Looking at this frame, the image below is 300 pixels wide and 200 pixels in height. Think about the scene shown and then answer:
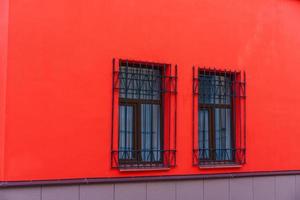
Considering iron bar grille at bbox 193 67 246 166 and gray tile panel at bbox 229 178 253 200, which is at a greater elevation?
iron bar grille at bbox 193 67 246 166

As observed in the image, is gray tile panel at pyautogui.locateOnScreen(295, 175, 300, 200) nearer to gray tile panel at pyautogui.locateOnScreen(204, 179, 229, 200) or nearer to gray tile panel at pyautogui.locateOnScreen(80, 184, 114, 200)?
gray tile panel at pyautogui.locateOnScreen(204, 179, 229, 200)

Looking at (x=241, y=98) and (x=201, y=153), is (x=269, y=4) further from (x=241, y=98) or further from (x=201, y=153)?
(x=201, y=153)

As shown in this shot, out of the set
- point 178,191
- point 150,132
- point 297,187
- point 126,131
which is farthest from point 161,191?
point 297,187

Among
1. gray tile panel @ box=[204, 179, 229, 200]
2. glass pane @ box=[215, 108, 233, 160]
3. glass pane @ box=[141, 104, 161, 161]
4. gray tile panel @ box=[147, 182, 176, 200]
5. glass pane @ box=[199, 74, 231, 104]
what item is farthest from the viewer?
glass pane @ box=[215, 108, 233, 160]

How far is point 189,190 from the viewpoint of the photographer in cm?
830

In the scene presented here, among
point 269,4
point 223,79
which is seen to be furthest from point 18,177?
point 269,4

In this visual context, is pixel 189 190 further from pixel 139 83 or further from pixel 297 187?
pixel 297 187

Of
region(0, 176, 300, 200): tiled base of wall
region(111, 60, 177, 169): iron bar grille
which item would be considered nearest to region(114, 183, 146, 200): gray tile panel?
region(0, 176, 300, 200): tiled base of wall

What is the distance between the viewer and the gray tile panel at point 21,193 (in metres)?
6.70

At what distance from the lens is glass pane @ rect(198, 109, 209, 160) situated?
8727 mm

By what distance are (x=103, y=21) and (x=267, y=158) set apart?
4.23 meters

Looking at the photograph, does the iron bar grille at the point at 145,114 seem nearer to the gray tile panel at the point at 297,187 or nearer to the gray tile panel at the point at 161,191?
the gray tile panel at the point at 161,191

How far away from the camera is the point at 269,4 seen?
9.76 meters

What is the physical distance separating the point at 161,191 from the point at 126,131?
3.77ft
